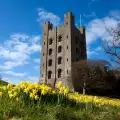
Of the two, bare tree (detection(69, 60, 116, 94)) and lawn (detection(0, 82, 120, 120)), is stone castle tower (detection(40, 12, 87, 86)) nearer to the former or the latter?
bare tree (detection(69, 60, 116, 94))

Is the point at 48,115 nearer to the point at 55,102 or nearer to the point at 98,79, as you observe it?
the point at 55,102

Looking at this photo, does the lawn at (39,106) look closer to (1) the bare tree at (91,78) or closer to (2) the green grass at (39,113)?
(2) the green grass at (39,113)

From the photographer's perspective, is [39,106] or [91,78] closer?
[39,106]

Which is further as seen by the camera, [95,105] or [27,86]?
[95,105]

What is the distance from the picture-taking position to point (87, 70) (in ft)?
149

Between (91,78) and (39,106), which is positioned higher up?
(91,78)

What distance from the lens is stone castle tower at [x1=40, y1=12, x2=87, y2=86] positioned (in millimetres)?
55831

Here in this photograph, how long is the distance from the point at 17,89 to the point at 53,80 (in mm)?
50546

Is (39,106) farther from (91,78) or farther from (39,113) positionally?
(91,78)

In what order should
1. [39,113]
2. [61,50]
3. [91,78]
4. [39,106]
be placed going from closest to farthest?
[39,113] → [39,106] → [91,78] → [61,50]

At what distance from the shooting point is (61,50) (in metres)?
59.0

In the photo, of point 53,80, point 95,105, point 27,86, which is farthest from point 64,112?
point 53,80

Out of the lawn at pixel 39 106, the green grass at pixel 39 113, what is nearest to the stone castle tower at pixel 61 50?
the lawn at pixel 39 106

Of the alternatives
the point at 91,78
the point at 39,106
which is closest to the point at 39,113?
the point at 39,106
